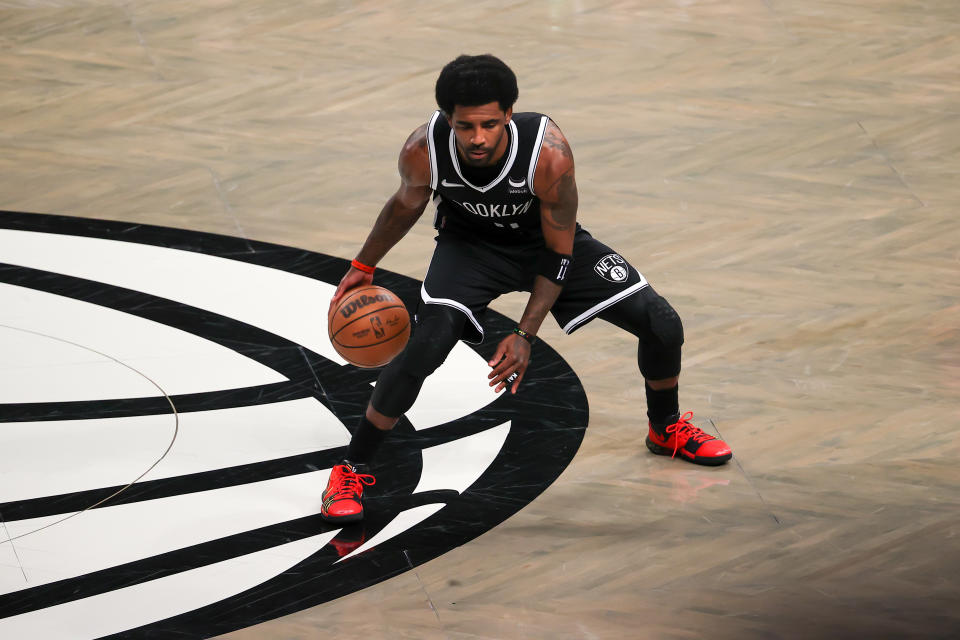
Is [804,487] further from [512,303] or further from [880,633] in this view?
[512,303]

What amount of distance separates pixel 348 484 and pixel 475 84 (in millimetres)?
1475

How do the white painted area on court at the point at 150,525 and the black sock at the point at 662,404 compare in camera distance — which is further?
the black sock at the point at 662,404

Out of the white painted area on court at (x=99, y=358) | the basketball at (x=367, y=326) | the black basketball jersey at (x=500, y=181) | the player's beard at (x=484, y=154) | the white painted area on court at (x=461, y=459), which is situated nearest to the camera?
the player's beard at (x=484, y=154)

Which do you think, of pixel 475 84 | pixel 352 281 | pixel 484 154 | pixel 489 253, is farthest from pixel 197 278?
pixel 475 84

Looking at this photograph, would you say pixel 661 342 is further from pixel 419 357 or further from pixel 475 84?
pixel 475 84

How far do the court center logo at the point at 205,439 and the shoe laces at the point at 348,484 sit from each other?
0.12 metres

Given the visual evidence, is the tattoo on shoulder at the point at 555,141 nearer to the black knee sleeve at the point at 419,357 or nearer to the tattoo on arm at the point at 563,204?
the tattoo on arm at the point at 563,204

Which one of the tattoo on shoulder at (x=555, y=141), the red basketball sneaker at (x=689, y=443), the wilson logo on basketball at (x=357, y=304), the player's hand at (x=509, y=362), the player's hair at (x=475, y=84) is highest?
the player's hair at (x=475, y=84)

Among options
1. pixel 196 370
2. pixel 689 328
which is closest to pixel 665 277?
pixel 689 328

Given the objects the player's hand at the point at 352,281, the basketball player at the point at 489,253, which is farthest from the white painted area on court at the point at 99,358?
the basketball player at the point at 489,253

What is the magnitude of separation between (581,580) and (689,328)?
1.95 m

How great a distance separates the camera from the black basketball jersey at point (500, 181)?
4301 millimetres

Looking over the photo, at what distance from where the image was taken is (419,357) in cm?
443

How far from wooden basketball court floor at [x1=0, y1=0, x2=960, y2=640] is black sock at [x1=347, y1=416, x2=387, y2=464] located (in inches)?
19.7
